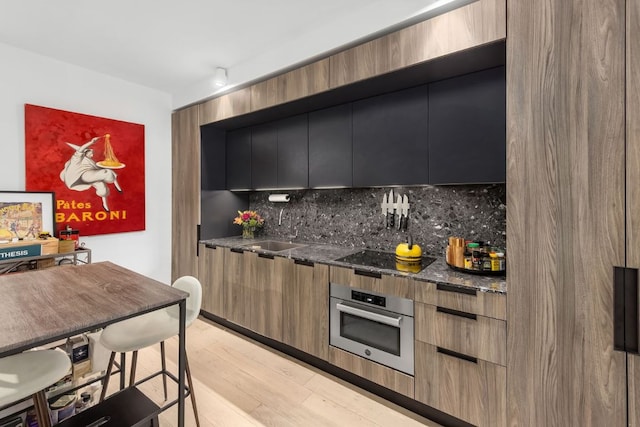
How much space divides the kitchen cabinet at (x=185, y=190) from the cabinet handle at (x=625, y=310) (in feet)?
11.0

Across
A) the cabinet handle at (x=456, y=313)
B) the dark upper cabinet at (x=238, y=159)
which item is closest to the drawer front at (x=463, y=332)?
the cabinet handle at (x=456, y=313)

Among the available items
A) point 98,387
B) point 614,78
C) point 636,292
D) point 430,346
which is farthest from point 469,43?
point 98,387

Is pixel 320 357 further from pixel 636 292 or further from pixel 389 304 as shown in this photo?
pixel 636 292

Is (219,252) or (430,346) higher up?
(219,252)

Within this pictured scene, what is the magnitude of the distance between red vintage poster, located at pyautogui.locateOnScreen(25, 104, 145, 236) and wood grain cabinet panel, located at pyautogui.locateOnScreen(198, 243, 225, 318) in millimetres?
914

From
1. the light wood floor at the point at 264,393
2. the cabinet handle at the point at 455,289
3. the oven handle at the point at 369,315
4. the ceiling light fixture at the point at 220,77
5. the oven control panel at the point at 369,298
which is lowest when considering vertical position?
the light wood floor at the point at 264,393

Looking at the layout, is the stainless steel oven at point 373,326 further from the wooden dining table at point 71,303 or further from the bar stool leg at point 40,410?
the bar stool leg at point 40,410

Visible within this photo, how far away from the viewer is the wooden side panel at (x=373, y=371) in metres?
1.81

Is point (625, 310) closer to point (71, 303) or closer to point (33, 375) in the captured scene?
point (71, 303)

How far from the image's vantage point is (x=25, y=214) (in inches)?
98.0

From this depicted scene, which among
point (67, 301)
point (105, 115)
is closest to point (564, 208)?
point (67, 301)

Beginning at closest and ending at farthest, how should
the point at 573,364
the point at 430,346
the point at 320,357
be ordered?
1. the point at 573,364
2. the point at 430,346
3. the point at 320,357

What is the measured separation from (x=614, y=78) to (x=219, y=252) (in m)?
3.09

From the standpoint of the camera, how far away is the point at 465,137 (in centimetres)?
186
